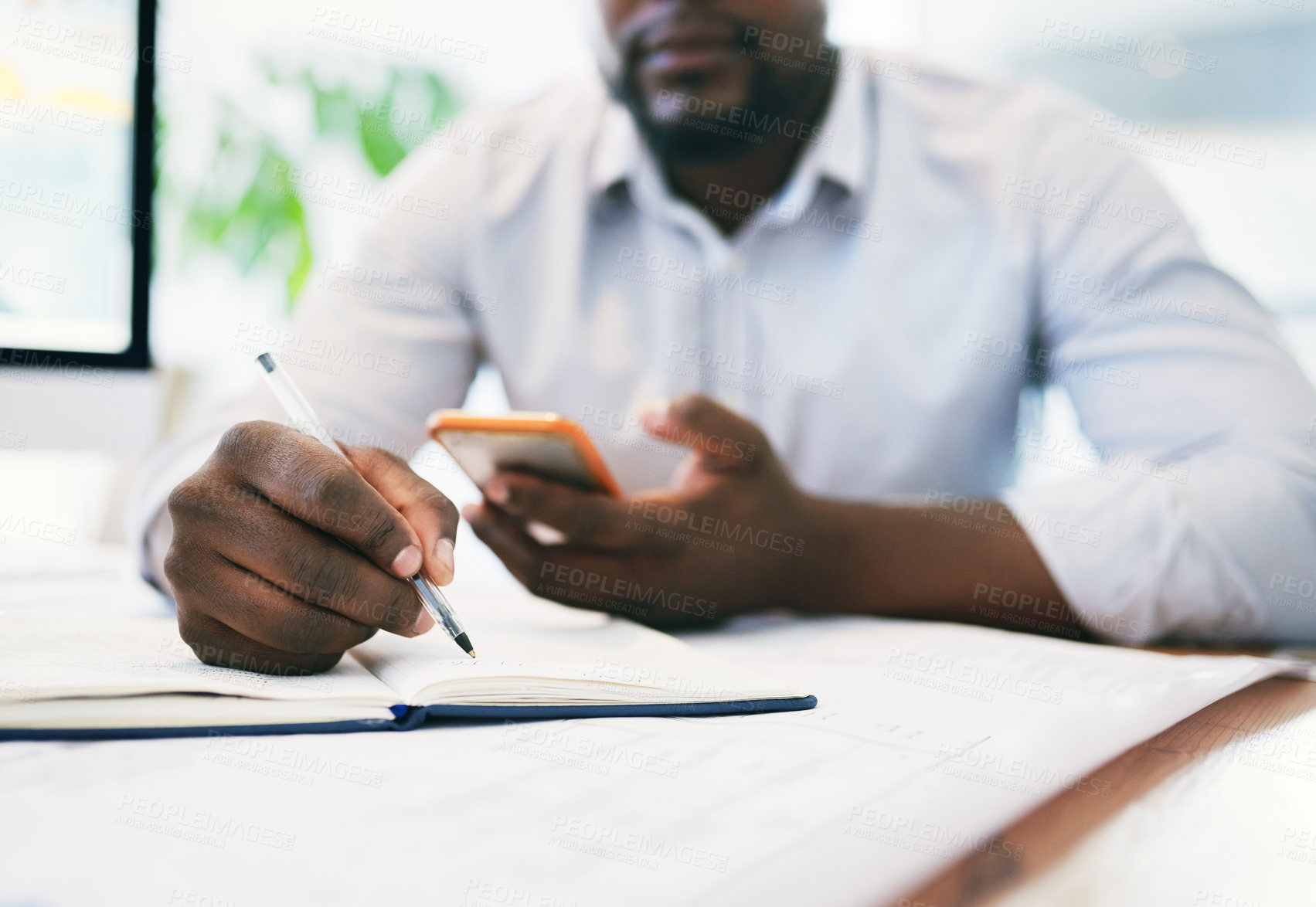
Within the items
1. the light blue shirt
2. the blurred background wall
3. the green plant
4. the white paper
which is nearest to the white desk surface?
the white paper

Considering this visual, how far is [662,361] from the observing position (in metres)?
1.01

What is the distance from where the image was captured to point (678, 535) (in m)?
0.65

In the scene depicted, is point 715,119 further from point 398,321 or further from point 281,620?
point 281,620

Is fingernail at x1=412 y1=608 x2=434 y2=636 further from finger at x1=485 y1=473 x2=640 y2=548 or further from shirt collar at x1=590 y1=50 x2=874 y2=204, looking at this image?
shirt collar at x1=590 y1=50 x2=874 y2=204

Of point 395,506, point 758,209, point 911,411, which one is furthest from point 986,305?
point 395,506

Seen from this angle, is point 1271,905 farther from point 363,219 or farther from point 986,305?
point 363,219

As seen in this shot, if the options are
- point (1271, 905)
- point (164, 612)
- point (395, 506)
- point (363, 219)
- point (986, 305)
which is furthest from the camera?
point (363, 219)

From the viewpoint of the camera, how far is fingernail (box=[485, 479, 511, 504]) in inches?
24.3

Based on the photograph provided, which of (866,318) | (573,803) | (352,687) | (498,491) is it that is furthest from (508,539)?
(866,318)

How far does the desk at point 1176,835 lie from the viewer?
27 cm

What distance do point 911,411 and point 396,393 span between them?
21.8 inches

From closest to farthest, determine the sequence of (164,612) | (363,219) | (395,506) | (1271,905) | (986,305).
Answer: (1271,905), (395,506), (164,612), (986,305), (363,219)

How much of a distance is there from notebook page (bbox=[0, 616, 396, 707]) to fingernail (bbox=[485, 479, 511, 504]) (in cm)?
18

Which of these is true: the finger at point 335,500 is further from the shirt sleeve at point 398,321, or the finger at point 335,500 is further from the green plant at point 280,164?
the green plant at point 280,164
